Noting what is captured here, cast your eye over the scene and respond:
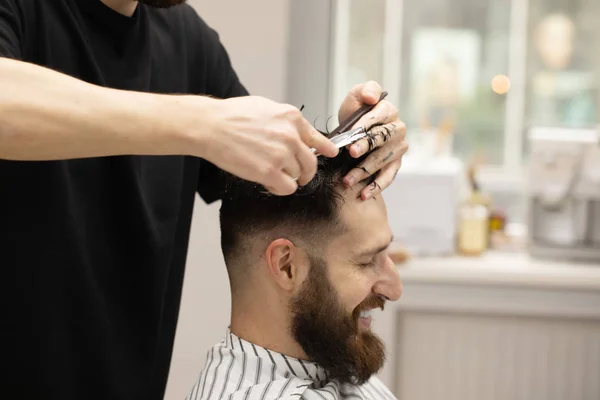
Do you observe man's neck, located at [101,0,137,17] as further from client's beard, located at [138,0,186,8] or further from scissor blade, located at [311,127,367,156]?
scissor blade, located at [311,127,367,156]

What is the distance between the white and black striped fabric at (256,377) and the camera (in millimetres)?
1697

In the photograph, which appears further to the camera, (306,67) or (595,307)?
(306,67)

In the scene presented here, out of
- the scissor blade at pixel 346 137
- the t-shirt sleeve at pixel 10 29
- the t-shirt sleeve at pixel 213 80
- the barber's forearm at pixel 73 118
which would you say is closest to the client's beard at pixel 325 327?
the scissor blade at pixel 346 137

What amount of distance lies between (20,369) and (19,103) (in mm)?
800

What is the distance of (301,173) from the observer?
Answer: 132cm

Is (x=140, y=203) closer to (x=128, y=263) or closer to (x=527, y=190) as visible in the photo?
(x=128, y=263)

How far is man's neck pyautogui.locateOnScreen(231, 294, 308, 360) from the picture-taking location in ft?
5.88

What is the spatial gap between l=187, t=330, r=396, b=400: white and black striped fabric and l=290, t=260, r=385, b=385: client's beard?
0.15ft

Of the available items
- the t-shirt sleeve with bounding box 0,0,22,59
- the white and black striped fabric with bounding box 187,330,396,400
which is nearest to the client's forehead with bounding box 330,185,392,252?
the white and black striped fabric with bounding box 187,330,396,400

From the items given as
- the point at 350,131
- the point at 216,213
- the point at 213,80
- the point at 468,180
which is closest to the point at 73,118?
the point at 350,131

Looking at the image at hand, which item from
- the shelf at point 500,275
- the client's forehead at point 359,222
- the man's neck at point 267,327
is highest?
the client's forehead at point 359,222

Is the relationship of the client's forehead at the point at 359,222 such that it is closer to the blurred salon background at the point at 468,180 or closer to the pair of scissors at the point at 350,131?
the pair of scissors at the point at 350,131

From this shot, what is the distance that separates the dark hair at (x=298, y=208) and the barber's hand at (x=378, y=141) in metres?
0.03

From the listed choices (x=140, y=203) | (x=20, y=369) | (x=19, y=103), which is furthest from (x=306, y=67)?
(x=19, y=103)
